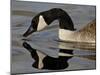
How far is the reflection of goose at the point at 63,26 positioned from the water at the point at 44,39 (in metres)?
0.05

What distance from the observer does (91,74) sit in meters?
2.88

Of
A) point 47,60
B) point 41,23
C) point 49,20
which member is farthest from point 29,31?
point 47,60

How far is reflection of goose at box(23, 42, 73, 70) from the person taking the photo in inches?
103

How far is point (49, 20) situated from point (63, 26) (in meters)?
0.19

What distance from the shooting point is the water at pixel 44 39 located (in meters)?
2.54

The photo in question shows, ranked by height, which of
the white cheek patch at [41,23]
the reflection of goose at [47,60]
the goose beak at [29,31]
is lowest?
the reflection of goose at [47,60]

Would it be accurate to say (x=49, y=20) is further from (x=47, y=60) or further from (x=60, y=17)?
(x=47, y=60)

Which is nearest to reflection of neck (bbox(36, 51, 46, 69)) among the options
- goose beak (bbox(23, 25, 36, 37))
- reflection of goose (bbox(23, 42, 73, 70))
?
reflection of goose (bbox(23, 42, 73, 70))

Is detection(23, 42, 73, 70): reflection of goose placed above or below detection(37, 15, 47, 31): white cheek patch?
below

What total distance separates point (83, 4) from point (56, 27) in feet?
1.53

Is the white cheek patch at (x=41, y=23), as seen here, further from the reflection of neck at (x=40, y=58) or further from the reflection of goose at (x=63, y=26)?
the reflection of neck at (x=40, y=58)

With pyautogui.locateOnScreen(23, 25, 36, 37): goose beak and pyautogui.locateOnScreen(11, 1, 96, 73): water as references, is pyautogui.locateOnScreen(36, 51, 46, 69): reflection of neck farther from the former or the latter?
pyautogui.locateOnScreen(23, 25, 36, 37): goose beak

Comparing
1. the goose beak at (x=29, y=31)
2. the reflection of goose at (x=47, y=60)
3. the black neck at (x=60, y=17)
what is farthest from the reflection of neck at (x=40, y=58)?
the black neck at (x=60, y=17)

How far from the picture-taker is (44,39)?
265cm
